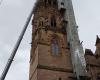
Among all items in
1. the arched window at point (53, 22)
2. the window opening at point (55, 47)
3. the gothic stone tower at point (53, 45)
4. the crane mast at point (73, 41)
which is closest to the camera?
the gothic stone tower at point (53, 45)

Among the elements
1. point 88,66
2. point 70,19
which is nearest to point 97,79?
point 88,66

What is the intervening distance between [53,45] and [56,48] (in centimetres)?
44

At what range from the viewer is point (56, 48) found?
2500 centimetres

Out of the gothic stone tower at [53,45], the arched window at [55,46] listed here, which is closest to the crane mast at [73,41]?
the gothic stone tower at [53,45]

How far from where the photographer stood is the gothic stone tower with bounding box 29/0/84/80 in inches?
899

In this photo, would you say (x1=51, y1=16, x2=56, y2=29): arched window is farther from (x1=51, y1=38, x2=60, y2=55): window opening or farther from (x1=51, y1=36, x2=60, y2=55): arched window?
(x1=51, y1=38, x2=60, y2=55): window opening

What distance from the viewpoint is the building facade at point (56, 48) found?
2284 centimetres

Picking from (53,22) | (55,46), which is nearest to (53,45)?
(55,46)

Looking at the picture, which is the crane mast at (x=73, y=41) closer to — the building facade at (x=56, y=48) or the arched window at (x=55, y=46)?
the building facade at (x=56, y=48)

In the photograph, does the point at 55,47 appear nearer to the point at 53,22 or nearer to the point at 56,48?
the point at 56,48

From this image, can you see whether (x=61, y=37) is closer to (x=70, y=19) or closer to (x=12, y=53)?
(x=70, y=19)

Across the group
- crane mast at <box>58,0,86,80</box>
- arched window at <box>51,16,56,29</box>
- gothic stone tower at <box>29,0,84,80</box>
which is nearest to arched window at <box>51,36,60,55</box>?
gothic stone tower at <box>29,0,84,80</box>

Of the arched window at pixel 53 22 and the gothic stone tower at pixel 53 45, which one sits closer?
the gothic stone tower at pixel 53 45

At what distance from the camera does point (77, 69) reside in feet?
76.2
